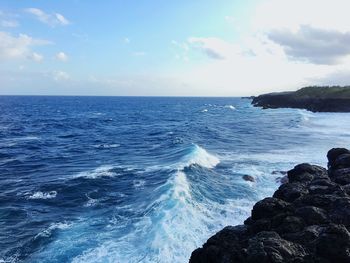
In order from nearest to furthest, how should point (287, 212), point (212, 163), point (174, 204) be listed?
1. point (287, 212)
2. point (174, 204)
3. point (212, 163)

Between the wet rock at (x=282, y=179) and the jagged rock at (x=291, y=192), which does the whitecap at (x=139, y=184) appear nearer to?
the wet rock at (x=282, y=179)

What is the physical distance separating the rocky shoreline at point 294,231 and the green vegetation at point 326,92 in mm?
87440

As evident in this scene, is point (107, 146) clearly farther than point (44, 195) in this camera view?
Yes

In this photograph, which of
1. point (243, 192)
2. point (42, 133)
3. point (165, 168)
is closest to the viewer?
point (243, 192)

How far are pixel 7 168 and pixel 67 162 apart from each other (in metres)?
5.71

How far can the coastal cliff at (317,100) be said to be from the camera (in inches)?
3797

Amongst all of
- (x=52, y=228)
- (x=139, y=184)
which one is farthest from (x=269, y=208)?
(x=139, y=184)

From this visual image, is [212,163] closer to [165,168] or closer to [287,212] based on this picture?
[165,168]

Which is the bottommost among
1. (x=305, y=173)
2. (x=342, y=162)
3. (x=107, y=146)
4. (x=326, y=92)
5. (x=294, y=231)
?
(x=107, y=146)

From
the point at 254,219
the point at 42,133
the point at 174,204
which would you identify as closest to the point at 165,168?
the point at 174,204

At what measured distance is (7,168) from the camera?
37.2 meters

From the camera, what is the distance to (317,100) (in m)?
107

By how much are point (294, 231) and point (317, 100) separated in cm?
9937

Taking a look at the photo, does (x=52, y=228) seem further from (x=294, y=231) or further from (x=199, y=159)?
(x=199, y=159)
